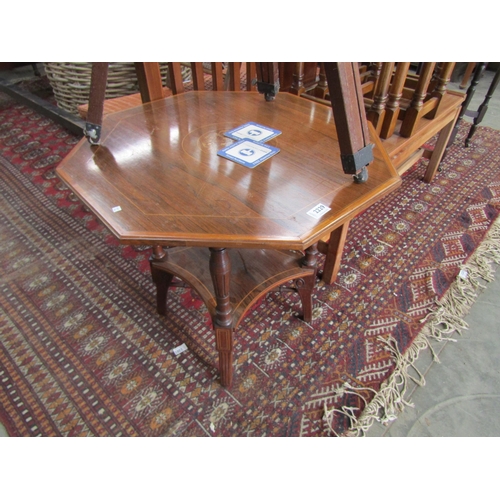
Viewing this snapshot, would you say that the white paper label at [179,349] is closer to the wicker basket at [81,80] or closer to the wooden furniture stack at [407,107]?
the wooden furniture stack at [407,107]

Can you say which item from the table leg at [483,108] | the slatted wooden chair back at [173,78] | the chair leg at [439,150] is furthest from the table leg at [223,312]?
the table leg at [483,108]

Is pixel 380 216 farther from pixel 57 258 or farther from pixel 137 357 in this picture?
pixel 57 258

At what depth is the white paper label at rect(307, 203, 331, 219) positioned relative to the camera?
2.94 ft

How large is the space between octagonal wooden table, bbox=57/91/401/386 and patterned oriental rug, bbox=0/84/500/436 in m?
0.15

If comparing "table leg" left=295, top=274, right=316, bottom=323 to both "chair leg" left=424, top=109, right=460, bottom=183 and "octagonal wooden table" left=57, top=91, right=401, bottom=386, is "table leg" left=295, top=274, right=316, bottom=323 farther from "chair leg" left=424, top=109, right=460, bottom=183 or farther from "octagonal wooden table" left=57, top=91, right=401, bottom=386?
"chair leg" left=424, top=109, right=460, bottom=183

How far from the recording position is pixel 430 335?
1498mm

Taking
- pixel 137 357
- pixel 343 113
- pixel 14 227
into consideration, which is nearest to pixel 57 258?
pixel 14 227

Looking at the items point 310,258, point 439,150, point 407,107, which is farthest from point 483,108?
point 310,258

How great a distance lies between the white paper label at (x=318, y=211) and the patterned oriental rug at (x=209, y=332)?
0.73 metres

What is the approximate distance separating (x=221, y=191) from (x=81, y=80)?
2365mm

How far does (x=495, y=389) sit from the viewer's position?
133 centimetres

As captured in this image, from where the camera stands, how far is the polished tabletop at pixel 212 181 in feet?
2.80

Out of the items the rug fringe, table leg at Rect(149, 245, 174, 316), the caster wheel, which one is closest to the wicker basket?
table leg at Rect(149, 245, 174, 316)

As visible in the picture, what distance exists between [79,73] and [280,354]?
255cm
